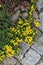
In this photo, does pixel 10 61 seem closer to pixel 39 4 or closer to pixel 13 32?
pixel 13 32

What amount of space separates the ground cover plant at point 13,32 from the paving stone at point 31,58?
0.57ft

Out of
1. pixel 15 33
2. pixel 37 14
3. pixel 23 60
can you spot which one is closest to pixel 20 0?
pixel 37 14

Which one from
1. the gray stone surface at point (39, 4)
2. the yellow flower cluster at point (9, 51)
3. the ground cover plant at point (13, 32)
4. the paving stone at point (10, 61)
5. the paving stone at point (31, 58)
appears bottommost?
the paving stone at point (10, 61)

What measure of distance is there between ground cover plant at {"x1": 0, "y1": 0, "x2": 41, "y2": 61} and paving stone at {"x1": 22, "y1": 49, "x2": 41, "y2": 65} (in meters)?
0.17

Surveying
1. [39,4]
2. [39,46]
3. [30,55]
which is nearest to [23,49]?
[30,55]

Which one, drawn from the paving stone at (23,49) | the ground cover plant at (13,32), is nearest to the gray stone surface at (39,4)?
the ground cover plant at (13,32)

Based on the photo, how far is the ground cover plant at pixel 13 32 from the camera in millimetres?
4594

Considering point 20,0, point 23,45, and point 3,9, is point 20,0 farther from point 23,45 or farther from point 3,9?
point 23,45

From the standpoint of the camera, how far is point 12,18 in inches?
Result: 192

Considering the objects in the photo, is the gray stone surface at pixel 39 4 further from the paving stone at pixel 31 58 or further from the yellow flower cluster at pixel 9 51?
the yellow flower cluster at pixel 9 51

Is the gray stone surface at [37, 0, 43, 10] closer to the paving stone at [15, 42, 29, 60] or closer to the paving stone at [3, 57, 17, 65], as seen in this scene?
the paving stone at [15, 42, 29, 60]

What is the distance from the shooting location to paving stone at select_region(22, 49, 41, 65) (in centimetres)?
453

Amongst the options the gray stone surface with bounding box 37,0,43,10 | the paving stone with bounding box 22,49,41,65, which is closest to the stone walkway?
the paving stone with bounding box 22,49,41,65

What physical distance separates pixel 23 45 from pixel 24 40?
0.10 m
